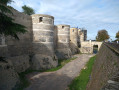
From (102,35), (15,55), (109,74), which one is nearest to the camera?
(109,74)

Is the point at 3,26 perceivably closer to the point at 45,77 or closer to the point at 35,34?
the point at 45,77

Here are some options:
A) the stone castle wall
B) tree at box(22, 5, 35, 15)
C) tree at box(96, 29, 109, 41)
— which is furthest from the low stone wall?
tree at box(96, 29, 109, 41)

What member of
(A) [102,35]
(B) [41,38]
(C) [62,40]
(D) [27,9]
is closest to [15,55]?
(B) [41,38]

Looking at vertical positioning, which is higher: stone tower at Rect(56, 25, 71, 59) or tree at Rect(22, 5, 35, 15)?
tree at Rect(22, 5, 35, 15)

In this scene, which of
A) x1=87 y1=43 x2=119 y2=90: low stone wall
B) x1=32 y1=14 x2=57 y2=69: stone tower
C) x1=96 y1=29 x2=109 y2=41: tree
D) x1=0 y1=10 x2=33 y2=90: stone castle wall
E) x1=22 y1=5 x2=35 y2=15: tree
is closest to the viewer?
x1=87 y1=43 x2=119 y2=90: low stone wall

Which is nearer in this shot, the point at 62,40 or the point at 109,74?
the point at 109,74

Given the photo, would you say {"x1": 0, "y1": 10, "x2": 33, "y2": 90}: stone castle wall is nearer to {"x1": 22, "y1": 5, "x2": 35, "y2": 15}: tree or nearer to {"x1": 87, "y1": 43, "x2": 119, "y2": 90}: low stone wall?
{"x1": 87, "y1": 43, "x2": 119, "y2": 90}: low stone wall

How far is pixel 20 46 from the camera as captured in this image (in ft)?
46.7

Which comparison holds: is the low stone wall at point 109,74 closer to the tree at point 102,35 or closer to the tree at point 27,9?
the tree at point 27,9

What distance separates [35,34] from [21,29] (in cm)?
986

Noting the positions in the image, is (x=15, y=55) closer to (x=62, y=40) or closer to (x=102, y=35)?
(x=62, y=40)

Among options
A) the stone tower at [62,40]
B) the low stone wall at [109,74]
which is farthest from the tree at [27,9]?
the low stone wall at [109,74]

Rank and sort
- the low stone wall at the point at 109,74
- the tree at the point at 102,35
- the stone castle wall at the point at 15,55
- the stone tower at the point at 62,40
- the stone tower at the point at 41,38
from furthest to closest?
the tree at the point at 102,35 < the stone tower at the point at 62,40 < the stone tower at the point at 41,38 < the stone castle wall at the point at 15,55 < the low stone wall at the point at 109,74

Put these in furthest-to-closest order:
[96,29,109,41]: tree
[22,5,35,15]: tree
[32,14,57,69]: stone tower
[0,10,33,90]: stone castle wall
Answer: [96,29,109,41]: tree
[22,5,35,15]: tree
[32,14,57,69]: stone tower
[0,10,33,90]: stone castle wall
